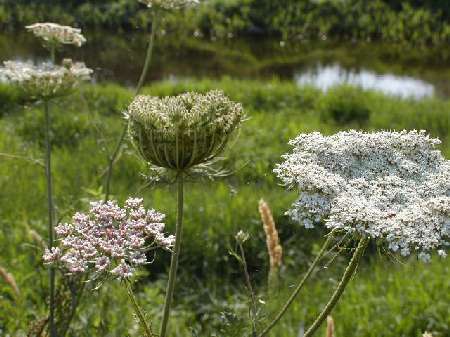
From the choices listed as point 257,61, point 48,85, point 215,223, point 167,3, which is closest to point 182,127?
point 48,85

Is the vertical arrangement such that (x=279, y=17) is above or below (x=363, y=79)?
above

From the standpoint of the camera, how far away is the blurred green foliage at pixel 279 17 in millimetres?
23266

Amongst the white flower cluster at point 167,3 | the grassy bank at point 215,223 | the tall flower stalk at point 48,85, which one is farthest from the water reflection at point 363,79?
the tall flower stalk at point 48,85

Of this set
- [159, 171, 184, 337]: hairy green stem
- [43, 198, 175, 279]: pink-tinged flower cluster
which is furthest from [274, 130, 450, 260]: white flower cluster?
[43, 198, 175, 279]: pink-tinged flower cluster

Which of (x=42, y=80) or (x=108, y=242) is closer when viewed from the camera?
(x=108, y=242)

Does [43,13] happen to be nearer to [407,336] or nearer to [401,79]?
→ [401,79]

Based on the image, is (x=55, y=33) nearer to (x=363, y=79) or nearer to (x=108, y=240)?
(x=108, y=240)

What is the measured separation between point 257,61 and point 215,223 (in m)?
13.8

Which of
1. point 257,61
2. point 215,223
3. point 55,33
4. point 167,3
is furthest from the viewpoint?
point 257,61

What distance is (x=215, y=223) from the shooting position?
7.98 meters

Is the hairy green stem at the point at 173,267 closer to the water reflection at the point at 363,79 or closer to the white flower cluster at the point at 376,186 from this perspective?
the white flower cluster at the point at 376,186

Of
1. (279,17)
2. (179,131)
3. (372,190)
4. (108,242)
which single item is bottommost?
(279,17)

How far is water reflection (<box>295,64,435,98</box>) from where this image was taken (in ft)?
60.7

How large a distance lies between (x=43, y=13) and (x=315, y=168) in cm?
2229
